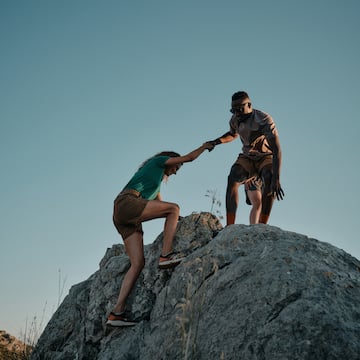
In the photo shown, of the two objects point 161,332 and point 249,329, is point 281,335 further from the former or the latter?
point 161,332

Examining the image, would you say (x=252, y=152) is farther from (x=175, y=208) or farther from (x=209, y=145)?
(x=175, y=208)

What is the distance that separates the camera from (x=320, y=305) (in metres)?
3.23

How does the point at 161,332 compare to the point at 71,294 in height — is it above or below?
below

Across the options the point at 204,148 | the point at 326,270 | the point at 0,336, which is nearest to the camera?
the point at 326,270

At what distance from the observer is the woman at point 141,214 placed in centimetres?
490

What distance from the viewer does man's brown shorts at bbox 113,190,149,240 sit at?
5055mm

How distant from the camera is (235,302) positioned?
140 inches

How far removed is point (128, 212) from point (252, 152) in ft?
6.70

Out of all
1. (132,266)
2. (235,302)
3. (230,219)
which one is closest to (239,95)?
(230,219)

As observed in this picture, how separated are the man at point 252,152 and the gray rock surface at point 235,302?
0.71 metres

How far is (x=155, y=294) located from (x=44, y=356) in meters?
2.24

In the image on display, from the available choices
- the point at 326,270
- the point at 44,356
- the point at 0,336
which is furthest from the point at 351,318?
the point at 0,336

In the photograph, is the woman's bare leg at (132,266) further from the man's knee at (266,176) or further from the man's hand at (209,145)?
the man's knee at (266,176)

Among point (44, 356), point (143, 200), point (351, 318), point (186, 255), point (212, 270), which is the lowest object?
point (44, 356)
